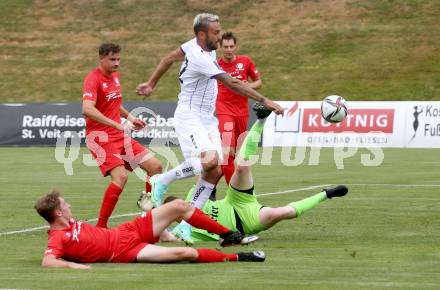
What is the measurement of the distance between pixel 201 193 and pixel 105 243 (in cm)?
294

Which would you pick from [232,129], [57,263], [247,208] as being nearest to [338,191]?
[247,208]

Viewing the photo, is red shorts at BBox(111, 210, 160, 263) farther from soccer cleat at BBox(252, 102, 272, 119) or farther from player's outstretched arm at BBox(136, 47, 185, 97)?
player's outstretched arm at BBox(136, 47, 185, 97)

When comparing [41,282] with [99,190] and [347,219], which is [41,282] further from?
[99,190]

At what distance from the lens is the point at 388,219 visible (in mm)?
14805

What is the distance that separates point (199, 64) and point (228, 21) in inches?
1722

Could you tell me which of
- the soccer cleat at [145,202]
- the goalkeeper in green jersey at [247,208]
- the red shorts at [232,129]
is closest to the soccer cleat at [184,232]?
the goalkeeper in green jersey at [247,208]

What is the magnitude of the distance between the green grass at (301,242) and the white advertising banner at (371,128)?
37.8ft

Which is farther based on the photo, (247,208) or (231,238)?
(247,208)

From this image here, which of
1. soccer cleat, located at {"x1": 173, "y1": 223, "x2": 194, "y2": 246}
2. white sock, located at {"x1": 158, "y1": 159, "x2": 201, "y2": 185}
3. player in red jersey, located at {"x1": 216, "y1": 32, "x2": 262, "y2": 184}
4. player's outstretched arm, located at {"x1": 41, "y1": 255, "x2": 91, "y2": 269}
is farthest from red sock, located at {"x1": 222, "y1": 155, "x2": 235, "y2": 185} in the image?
player's outstretched arm, located at {"x1": 41, "y1": 255, "x2": 91, "y2": 269}

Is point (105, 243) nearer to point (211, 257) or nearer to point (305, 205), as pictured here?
point (211, 257)

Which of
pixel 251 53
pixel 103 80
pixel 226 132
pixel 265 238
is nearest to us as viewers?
pixel 265 238

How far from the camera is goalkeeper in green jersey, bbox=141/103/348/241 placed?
12.5 metres

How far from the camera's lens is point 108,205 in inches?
526

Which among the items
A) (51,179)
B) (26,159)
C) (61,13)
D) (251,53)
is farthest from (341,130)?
(61,13)
